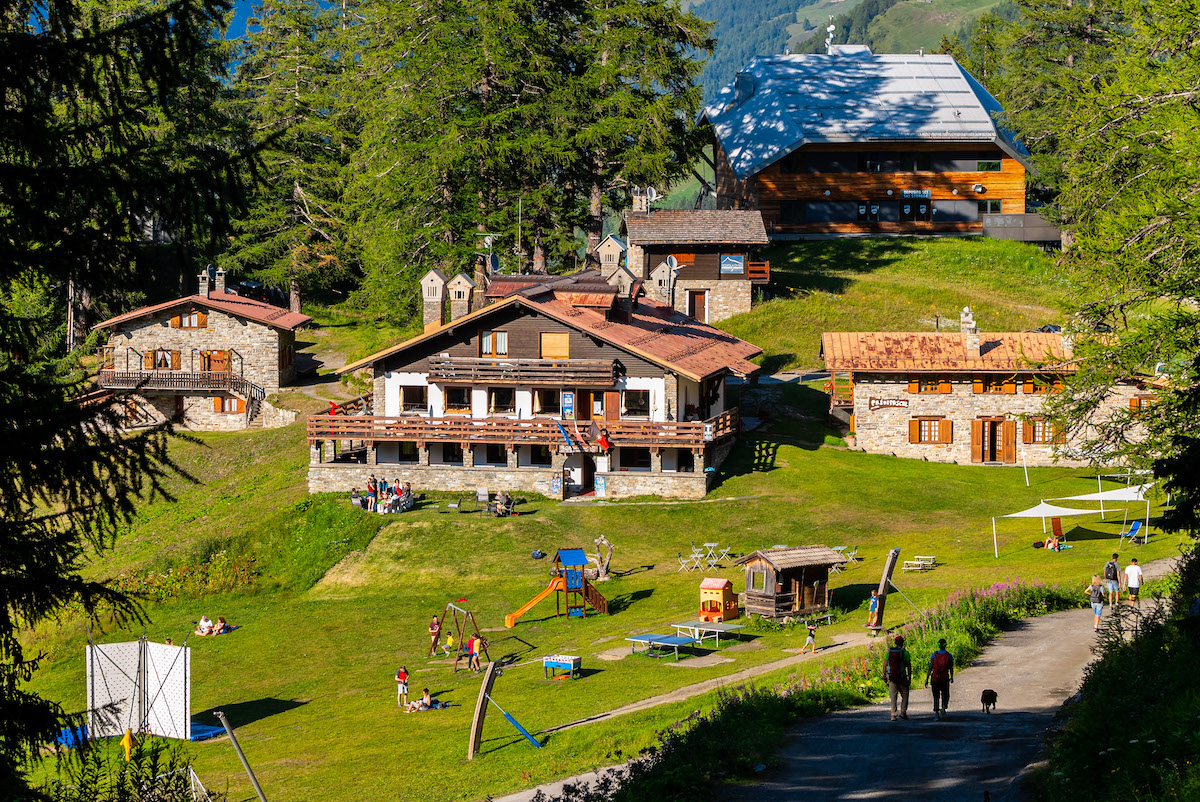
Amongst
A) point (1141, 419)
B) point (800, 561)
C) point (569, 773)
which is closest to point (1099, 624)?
point (1141, 419)

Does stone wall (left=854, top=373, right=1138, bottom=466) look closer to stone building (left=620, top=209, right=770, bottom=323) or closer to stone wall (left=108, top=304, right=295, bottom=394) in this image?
stone building (left=620, top=209, right=770, bottom=323)

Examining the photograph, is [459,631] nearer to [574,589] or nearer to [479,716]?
[574,589]

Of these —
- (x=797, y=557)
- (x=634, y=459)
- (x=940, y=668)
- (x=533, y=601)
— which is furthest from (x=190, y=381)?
(x=940, y=668)

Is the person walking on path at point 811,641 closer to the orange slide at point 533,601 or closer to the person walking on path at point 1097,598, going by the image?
the person walking on path at point 1097,598

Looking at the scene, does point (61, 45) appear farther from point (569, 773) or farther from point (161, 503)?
point (161, 503)

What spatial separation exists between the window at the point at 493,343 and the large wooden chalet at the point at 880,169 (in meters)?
35.0

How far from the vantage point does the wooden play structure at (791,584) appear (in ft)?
111

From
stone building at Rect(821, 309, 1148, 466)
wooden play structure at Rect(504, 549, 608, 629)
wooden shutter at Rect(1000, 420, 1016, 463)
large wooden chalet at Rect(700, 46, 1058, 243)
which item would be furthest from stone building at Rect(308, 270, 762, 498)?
large wooden chalet at Rect(700, 46, 1058, 243)

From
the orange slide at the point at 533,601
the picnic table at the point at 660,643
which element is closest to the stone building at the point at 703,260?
the orange slide at the point at 533,601

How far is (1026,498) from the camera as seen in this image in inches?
1823

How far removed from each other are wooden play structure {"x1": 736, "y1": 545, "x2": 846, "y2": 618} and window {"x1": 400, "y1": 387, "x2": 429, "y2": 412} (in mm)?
20914

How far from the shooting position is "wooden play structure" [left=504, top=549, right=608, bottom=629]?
37750 millimetres

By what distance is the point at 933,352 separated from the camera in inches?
2088

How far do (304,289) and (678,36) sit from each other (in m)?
30.6
